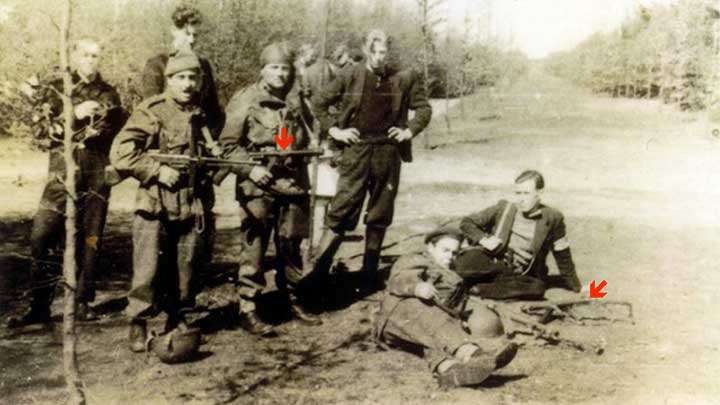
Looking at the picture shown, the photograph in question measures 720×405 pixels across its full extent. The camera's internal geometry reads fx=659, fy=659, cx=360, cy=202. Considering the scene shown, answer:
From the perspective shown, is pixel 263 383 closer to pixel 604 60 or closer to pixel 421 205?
pixel 421 205

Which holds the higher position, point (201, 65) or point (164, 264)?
point (201, 65)

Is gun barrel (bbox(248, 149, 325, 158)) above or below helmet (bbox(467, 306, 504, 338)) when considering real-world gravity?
above

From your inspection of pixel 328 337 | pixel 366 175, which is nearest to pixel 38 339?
pixel 328 337

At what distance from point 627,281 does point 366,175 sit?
235 cm

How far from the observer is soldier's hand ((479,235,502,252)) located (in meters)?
4.65

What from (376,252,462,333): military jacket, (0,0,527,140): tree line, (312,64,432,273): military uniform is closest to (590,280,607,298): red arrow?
(376,252,462,333): military jacket

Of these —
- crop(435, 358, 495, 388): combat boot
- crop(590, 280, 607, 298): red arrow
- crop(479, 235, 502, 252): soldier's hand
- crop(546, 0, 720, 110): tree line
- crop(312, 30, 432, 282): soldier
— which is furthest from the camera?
crop(546, 0, 720, 110): tree line

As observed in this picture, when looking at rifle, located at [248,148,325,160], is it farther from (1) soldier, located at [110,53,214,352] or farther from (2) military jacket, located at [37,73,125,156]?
(2) military jacket, located at [37,73,125,156]

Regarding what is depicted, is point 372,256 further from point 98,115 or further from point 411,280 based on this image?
point 98,115

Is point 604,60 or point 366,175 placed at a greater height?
point 604,60

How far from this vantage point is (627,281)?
5359 millimetres

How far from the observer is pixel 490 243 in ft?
15.3

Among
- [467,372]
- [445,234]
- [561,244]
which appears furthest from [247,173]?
[561,244]

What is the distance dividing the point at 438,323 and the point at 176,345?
1413 mm
